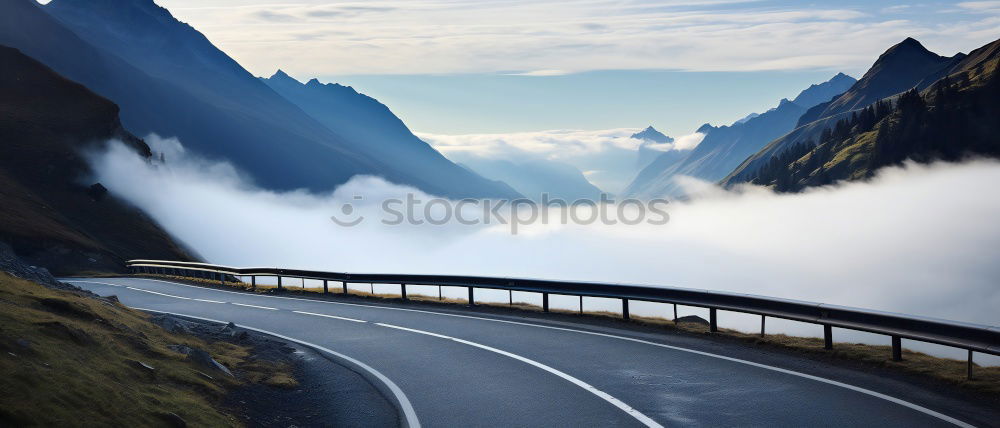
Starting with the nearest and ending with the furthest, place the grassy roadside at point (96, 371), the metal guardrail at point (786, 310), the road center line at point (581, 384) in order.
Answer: the grassy roadside at point (96, 371) → the road center line at point (581, 384) → the metal guardrail at point (786, 310)

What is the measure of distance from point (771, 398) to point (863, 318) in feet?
11.9

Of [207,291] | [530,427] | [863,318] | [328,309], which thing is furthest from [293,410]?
[207,291]

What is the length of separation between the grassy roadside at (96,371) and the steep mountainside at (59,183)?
7665 cm

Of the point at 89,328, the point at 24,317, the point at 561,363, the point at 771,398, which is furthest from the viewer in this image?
the point at 561,363

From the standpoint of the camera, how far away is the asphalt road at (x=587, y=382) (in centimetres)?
970

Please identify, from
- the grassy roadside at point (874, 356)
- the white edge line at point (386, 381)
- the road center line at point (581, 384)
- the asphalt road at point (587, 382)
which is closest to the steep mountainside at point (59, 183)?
the white edge line at point (386, 381)

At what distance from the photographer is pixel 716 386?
11.5 metres

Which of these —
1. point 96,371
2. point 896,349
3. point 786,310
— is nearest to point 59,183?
point 96,371

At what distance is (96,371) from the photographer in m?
10.1

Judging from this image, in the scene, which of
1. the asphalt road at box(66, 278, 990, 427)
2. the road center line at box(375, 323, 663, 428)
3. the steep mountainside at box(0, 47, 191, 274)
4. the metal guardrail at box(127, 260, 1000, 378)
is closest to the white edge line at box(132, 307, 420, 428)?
the asphalt road at box(66, 278, 990, 427)

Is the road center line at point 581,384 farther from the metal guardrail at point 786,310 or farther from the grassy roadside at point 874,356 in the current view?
the grassy roadside at point 874,356

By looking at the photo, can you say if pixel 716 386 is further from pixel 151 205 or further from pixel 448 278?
pixel 151 205

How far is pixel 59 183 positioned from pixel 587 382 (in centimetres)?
12874

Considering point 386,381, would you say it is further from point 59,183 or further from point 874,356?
point 59,183
